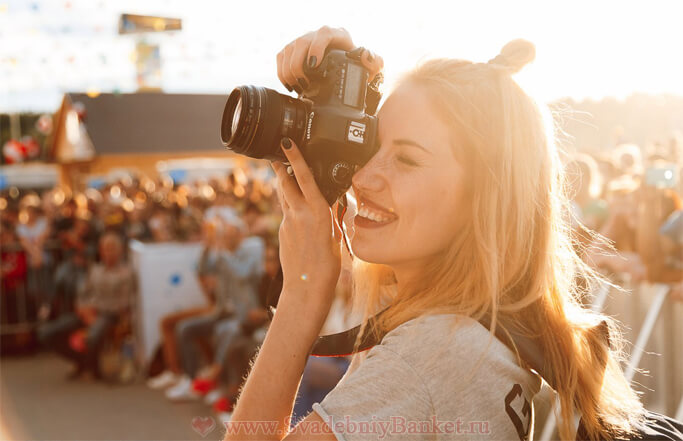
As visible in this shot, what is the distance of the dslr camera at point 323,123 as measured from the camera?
55.5 inches

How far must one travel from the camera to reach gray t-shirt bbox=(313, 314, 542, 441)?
41.6 inches

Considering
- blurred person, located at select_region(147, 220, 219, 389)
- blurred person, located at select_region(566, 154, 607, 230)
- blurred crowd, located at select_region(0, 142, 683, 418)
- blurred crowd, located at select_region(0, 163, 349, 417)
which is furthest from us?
blurred person, located at select_region(147, 220, 219, 389)

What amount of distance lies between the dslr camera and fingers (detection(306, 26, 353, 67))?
0.05 ft

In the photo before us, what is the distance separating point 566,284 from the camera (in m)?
1.39

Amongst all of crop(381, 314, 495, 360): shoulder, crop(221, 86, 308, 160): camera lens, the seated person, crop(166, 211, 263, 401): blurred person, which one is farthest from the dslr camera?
the seated person

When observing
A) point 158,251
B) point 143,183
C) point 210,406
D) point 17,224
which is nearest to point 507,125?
point 210,406

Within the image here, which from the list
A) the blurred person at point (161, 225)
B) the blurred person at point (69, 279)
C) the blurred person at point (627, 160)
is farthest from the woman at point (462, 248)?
the blurred person at point (69, 279)

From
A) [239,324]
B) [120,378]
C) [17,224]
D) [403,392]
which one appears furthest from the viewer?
[17,224]

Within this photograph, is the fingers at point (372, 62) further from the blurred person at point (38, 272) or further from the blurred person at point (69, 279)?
the blurred person at point (38, 272)

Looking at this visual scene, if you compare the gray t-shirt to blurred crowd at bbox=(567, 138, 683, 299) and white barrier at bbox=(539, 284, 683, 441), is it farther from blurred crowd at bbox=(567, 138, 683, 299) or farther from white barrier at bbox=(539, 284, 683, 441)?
white barrier at bbox=(539, 284, 683, 441)

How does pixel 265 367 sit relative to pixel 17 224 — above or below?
above

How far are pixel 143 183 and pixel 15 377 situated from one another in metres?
6.44

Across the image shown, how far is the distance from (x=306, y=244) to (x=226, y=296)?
4880 mm

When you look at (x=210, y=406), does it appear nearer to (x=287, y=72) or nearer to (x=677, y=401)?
(x=677, y=401)
